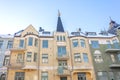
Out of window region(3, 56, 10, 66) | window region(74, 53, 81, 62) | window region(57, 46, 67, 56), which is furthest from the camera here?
window region(57, 46, 67, 56)

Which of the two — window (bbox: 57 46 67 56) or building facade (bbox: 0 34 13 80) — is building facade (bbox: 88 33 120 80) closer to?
window (bbox: 57 46 67 56)

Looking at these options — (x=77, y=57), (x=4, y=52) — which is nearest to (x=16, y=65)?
(x=4, y=52)

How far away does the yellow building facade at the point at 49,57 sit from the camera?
1143 inches

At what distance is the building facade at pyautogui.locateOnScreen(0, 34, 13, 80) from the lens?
29047mm

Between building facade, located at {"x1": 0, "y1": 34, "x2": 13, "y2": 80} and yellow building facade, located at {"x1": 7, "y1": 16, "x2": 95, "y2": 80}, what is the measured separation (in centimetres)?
117

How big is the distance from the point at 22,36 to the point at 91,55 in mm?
15167

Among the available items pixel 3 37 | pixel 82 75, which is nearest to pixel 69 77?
pixel 82 75

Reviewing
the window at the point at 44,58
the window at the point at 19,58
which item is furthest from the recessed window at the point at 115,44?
the window at the point at 19,58

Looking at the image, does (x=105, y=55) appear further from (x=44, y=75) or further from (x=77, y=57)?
(x=44, y=75)

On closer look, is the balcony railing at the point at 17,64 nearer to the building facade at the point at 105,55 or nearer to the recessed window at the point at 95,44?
the building facade at the point at 105,55

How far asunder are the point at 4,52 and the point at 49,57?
30.1 feet

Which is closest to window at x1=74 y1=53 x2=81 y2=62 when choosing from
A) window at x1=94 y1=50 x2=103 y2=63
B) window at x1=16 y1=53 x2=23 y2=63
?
window at x1=94 y1=50 x2=103 y2=63

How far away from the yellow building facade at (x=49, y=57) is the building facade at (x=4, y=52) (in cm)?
117

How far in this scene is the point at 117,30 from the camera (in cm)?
3678
